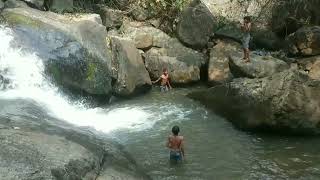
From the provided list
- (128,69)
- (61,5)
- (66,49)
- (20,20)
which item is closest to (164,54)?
(128,69)

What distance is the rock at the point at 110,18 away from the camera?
16.5 m

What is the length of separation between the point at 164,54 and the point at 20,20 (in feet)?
16.4

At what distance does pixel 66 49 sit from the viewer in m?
12.6

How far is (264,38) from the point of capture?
55.2ft

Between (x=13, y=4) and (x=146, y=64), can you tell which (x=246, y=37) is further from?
(x=13, y=4)

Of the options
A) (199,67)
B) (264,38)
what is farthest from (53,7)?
(264,38)

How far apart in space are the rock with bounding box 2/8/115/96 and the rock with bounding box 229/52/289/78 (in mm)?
3826

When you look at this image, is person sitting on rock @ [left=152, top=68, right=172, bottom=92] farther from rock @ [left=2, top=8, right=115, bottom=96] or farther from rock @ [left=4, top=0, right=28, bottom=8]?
rock @ [left=4, top=0, right=28, bottom=8]

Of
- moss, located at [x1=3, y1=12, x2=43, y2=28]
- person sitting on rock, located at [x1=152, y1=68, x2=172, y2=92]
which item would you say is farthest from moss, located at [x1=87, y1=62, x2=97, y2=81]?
person sitting on rock, located at [x1=152, y1=68, x2=172, y2=92]

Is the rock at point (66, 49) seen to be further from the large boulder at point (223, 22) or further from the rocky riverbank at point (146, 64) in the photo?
the large boulder at point (223, 22)

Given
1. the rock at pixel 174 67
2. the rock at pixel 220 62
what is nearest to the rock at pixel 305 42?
the rock at pixel 220 62

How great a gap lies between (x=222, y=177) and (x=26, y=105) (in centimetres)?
444

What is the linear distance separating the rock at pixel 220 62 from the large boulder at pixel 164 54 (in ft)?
1.48

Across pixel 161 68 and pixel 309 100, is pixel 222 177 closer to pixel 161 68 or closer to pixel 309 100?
pixel 309 100
